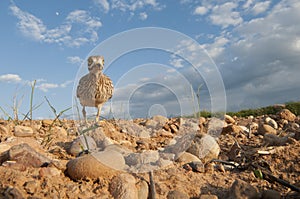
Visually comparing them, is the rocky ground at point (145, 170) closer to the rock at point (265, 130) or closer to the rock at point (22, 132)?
the rock at point (22, 132)

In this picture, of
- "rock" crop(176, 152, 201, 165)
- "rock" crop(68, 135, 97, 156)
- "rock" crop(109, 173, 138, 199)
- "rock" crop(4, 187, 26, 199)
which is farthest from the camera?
"rock" crop(68, 135, 97, 156)

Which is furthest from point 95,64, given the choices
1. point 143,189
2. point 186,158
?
point 143,189

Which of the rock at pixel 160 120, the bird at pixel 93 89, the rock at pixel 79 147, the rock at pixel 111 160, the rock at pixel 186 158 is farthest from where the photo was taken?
the rock at pixel 160 120

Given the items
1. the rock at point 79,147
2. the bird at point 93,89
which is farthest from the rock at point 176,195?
the bird at point 93,89

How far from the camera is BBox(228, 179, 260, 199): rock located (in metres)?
2.47

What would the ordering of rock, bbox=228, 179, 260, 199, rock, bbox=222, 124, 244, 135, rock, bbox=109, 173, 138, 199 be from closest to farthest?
1. rock, bbox=109, 173, 138, 199
2. rock, bbox=228, 179, 260, 199
3. rock, bbox=222, 124, 244, 135

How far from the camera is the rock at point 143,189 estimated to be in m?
2.47

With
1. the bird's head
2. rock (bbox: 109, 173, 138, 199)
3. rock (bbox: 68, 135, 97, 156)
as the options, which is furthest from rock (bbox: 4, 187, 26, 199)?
the bird's head

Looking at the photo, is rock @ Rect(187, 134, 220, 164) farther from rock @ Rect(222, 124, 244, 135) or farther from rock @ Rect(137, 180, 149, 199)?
rock @ Rect(222, 124, 244, 135)

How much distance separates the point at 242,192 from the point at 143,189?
0.78m

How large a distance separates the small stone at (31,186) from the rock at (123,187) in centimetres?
54

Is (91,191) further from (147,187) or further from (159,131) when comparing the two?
(159,131)

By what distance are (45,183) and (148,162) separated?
98 cm

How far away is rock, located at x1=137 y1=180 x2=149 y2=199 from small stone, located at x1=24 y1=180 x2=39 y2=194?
0.77 metres
